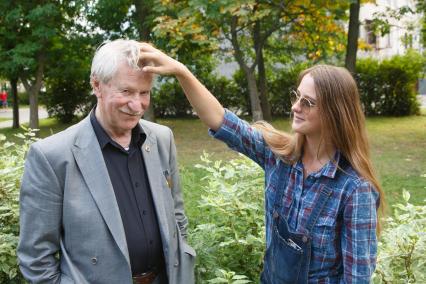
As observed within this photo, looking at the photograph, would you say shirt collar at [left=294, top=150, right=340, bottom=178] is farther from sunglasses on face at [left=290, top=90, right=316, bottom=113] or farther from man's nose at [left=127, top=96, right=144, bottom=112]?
man's nose at [left=127, top=96, right=144, bottom=112]

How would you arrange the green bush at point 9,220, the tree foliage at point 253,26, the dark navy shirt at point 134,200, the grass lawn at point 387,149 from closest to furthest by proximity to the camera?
1. the dark navy shirt at point 134,200
2. the green bush at point 9,220
3. the grass lawn at point 387,149
4. the tree foliage at point 253,26

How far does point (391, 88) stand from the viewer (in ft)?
60.9

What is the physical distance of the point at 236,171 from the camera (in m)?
3.36

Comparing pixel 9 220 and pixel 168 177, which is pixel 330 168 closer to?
pixel 168 177

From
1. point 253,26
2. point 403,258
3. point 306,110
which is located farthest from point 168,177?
point 253,26

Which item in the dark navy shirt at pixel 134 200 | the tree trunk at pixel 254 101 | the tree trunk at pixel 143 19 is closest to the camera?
the dark navy shirt at pixel 134 200

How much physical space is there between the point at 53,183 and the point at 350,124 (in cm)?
115

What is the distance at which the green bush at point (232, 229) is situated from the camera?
2783mm

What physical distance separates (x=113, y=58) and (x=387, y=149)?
32.6 ft

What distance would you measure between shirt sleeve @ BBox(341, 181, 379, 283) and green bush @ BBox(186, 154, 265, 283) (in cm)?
88

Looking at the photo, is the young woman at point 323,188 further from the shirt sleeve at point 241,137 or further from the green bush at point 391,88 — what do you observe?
the green bush at point 391,88

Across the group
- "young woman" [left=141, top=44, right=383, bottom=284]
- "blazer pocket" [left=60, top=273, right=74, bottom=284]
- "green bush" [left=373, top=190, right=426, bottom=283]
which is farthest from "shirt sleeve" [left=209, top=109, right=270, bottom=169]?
"green bush" [left=373, top=190, right=426, bottom=283]

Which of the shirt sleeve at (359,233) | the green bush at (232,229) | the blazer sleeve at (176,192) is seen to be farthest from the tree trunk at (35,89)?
the shirt sleeve at (359,233)

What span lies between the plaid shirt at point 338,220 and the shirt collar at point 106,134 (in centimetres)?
66
